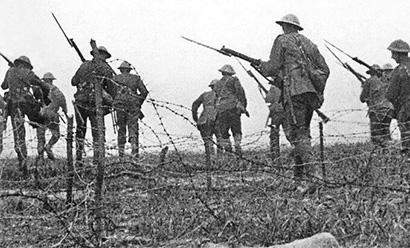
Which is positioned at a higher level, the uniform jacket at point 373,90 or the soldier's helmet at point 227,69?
the soldier's helmet at point 227,69

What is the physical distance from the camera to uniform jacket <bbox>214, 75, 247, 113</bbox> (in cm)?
1700

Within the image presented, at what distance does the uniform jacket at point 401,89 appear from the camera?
13.5 meters

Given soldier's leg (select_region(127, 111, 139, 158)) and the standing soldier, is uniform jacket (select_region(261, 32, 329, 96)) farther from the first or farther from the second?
the standing soldier

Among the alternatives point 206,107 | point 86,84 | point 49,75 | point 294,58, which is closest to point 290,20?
point 294,58

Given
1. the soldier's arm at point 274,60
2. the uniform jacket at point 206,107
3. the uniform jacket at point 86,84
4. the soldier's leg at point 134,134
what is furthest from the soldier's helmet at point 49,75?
the soldier's arm at point 274,60

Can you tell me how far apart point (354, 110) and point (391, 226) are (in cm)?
137

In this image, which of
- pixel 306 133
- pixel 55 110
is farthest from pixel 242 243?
pixel 55 110

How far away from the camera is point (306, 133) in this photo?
396 inches

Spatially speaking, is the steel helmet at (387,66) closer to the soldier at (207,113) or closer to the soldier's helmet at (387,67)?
the soldier's helmet at (387,67)

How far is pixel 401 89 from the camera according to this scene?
13633 mm

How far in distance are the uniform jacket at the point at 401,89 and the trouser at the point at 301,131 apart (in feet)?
12.3

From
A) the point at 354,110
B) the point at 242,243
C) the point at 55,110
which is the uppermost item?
the point at 55,110

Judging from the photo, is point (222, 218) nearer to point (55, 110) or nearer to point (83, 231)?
point (83, 231)

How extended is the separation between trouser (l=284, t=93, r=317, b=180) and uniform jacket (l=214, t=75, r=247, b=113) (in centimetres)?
667
